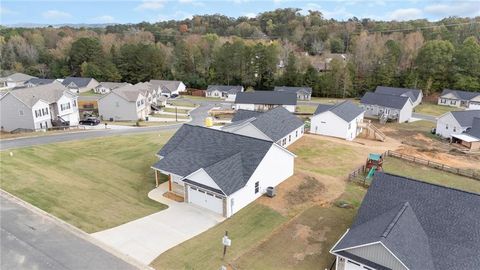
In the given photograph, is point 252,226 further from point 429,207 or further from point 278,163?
point 429,207

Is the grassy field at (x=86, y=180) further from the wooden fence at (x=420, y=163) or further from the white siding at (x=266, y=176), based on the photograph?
the wooden fence at (x=420, y=163)

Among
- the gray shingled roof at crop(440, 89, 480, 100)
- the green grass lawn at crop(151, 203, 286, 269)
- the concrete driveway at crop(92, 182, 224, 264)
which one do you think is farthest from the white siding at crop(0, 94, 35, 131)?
the gray shingled roof at crop(440, 89, 480, 100)

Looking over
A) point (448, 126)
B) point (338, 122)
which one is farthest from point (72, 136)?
point (448, 126)

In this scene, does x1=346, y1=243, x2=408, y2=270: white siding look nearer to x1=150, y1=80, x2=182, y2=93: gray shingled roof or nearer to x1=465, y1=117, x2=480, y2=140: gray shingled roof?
x1=465, y1=117, x2=480, y2=140: gray shingled roof

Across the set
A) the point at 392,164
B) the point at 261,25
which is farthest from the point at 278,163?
the point at 261,25

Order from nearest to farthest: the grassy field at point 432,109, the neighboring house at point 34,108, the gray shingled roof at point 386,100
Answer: the neighboring house at point 34,108, the gray shingled roof at point 386,100, the grassy field at point 432,109

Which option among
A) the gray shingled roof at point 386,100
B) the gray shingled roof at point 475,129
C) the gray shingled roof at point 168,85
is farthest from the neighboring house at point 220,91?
the gray shingled roof at point 475,129
